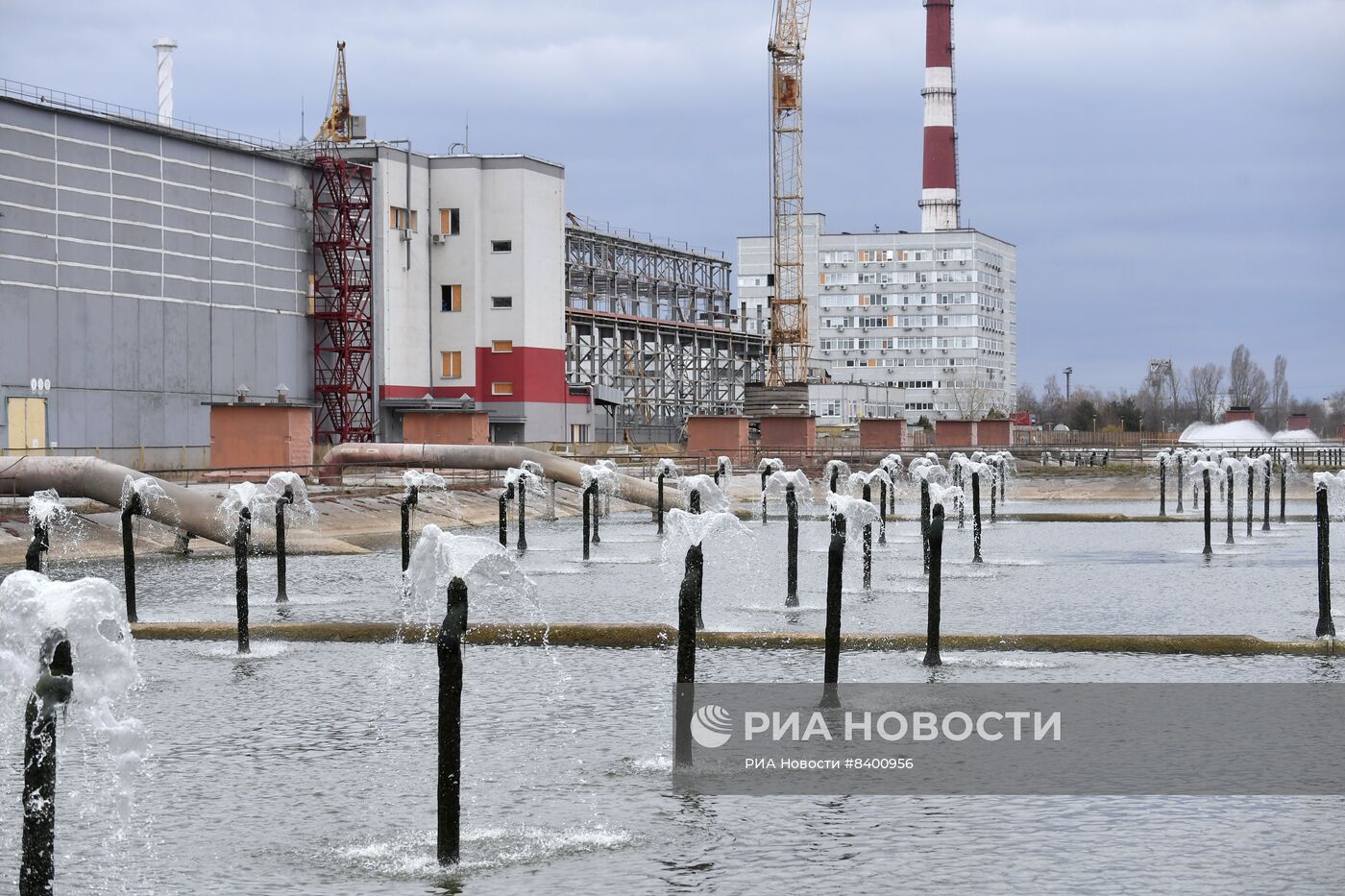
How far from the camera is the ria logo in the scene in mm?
13258

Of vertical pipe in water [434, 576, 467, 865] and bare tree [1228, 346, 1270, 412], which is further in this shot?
bare tree [1228, 346, 1270, 412]

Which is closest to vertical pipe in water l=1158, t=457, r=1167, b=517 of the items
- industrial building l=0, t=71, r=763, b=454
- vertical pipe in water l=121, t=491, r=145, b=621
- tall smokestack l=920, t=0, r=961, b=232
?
industrial building l=0, t=71, r=763, b=454

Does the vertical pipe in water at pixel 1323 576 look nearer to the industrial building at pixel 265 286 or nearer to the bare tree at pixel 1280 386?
the industrial building at pixel 265 286

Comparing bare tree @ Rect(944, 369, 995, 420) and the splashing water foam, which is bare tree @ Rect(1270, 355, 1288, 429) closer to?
bare tree @ Rect(944, 369, 995, 420)

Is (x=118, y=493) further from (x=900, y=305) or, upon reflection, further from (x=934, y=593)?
(x=900, y=305)

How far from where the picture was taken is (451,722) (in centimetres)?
941

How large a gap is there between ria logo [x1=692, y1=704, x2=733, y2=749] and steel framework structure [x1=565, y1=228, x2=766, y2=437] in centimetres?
7926

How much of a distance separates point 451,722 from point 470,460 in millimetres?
41020

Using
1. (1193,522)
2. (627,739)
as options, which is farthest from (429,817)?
(1193,522)

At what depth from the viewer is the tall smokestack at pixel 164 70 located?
76.6 metres

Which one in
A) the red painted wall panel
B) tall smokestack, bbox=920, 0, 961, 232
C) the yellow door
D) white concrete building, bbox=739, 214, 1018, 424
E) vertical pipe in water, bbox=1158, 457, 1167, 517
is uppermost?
tall smokestack, bbox=920, 0, 961, 232

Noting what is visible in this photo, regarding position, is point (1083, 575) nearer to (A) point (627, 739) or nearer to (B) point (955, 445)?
(A) point (627, 739)

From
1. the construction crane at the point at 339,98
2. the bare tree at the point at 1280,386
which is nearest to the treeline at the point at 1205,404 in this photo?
the bare tree at the point at 1280,386

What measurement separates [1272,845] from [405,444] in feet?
144
